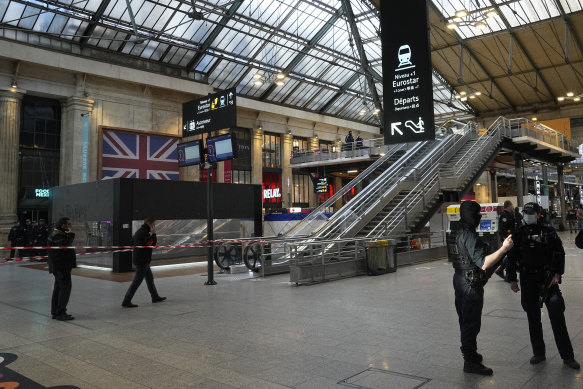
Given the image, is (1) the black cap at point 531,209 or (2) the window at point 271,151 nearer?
(1) the black cap at point 531,209

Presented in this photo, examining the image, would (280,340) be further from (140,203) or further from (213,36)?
(213,36)

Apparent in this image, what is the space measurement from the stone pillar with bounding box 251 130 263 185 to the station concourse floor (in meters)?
30.0

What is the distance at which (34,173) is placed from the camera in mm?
28172

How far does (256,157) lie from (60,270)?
109 ft

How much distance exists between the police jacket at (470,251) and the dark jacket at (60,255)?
659 centimetres

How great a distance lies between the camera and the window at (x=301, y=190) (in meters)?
44.7

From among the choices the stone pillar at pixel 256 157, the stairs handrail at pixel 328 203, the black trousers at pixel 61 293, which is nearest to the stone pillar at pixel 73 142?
the stone pillar at pixel 256 157

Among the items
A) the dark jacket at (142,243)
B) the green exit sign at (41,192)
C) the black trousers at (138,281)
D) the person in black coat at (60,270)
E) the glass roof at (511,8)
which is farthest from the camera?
the glass roof at (511,8)

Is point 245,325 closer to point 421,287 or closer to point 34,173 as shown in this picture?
point 421,287

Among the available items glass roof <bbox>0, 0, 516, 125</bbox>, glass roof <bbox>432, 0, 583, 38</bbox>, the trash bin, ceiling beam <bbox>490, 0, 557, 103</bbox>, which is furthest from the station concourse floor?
ceiling beam <bbox>490, 0, 557, 103</bbox>

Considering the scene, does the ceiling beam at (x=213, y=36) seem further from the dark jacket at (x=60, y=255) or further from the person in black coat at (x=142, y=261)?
the dark jacket at (x=60, y=255)

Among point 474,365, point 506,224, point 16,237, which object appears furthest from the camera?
point 16,237

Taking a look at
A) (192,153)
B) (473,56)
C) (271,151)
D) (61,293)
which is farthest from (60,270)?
(473,56)

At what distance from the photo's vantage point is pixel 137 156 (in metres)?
31.5
